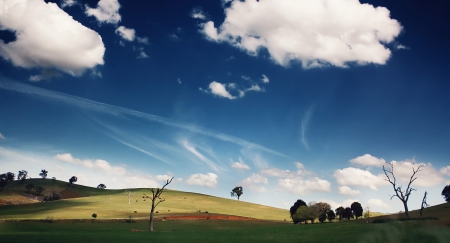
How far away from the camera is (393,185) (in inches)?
3073

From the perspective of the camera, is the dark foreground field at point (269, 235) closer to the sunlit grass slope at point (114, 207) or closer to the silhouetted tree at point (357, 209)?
the sunlit grass slope at point (114, 207)

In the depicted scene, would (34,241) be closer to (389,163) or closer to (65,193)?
(389,163)

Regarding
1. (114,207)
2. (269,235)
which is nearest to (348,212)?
(269,235)

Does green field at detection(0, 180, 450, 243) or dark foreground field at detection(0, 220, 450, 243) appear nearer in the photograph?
dark foreground field at detection(0, 220, 450, 243)

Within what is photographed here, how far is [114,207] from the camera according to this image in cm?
12025

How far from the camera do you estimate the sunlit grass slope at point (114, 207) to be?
97312 mm

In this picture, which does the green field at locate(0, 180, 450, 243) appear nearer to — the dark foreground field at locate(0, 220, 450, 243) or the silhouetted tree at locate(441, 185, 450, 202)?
the dark foreground field at locate(0, 220, 450, 243)

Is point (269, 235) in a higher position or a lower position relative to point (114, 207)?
higher

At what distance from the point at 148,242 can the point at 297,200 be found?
76218 millimetres

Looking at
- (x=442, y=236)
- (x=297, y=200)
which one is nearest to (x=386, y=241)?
(x=442, y=236)

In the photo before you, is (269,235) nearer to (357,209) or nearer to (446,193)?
(357,209)

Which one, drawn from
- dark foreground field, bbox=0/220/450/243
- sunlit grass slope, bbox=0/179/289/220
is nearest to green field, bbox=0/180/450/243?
dark foreground field, bbox=0/220/450/243

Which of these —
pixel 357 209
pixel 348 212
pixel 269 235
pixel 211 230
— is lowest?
pixel 348 212

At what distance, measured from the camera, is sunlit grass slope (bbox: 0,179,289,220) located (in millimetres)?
97312
